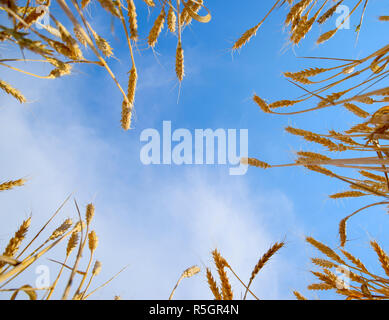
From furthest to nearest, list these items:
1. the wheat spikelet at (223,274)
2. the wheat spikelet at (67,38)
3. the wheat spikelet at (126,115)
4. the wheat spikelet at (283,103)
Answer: the wheat spikelet at (283,103)
the wheat spikelet at (126,115)
the wheat spikelet at (223,274)
the wheat spikelet at (67,38)

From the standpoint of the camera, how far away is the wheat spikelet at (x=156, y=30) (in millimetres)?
1807

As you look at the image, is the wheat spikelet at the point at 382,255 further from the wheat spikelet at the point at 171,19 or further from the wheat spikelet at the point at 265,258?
the wheat spikelet at the point at 171,19

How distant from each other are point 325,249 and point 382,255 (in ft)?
1.56

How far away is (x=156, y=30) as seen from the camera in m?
1.84

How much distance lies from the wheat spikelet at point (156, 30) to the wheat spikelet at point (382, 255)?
2684 millimetres

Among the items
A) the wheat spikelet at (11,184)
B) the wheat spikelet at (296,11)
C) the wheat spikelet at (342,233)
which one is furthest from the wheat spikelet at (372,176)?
the wheat spikelet at (11,184)

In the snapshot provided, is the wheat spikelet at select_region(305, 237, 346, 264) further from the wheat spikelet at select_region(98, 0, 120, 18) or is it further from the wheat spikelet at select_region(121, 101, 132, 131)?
the wheat spikelet at select_region(98, 0, 120, 18)

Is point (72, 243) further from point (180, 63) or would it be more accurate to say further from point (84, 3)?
point (84, 3)

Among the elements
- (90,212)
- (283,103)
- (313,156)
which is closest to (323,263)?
(313,156)

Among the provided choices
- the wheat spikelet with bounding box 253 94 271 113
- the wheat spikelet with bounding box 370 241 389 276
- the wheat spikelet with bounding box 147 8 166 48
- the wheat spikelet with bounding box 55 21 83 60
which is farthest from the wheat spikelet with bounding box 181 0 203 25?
the wheat spikelet with bounding box 370 241 389 276

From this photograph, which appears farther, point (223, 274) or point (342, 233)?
point (342, 233)
